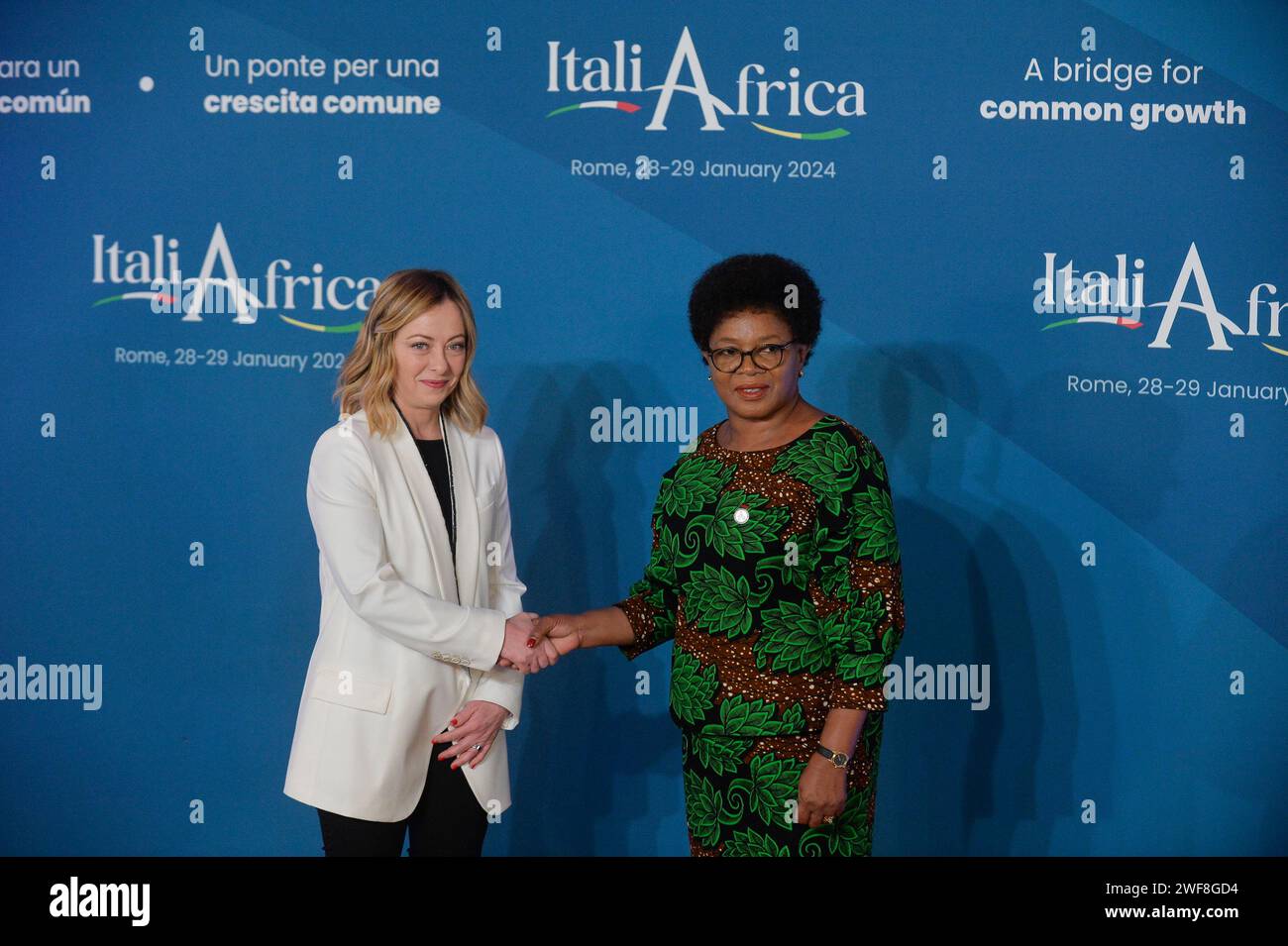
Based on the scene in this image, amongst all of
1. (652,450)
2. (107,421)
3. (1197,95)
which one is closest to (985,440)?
(652,450)

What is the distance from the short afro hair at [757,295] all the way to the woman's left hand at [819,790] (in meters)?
0.94

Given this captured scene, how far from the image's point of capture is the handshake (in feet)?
8.96

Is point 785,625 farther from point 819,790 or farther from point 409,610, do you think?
point 409,610

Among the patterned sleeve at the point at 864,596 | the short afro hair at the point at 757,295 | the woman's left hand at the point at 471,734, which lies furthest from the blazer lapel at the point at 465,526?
the patterned sleeve at the point at 864,596

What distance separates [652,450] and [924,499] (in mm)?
885

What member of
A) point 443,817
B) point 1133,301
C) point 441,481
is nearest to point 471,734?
point 443,817

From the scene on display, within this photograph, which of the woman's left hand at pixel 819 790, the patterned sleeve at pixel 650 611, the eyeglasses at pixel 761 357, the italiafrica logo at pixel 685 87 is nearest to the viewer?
the woman's left hand at pixel 819 790

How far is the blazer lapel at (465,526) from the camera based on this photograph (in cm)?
277

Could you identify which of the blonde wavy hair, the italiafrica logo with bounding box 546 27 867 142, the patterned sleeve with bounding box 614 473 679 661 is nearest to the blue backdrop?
the italiafrica logo with bounding box 546 27 867 142

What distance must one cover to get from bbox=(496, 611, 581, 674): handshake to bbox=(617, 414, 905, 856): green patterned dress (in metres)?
0.38

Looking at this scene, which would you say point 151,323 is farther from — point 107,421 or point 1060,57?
point 1060,57

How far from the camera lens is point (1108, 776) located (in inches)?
149

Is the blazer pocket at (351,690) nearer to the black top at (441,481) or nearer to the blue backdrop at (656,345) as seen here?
the black top at (441,481)

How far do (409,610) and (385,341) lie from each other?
2.08 feet
